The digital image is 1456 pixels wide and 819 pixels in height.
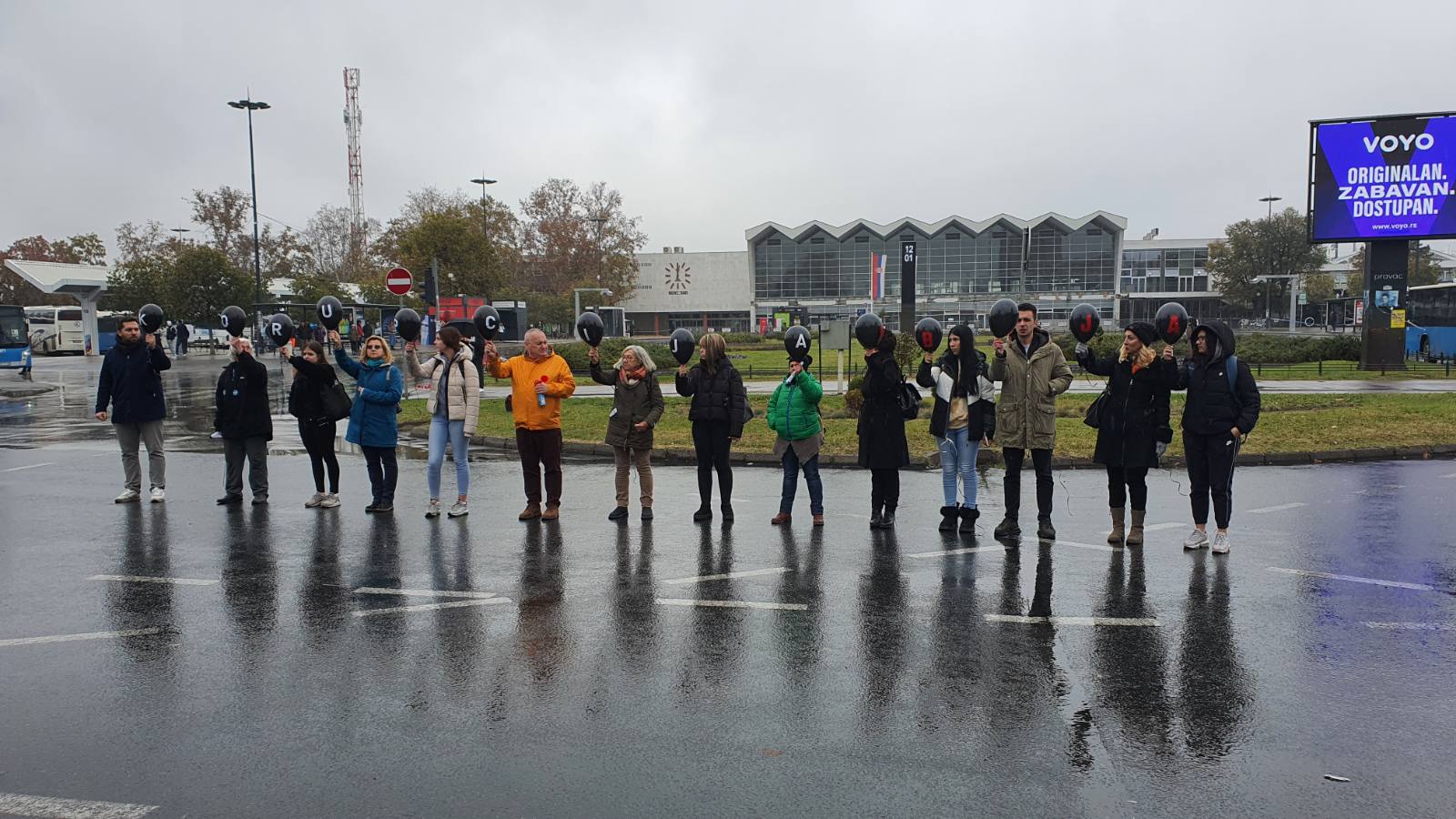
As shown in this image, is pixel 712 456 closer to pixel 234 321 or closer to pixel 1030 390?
pixel 1030 390

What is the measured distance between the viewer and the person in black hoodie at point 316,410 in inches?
380

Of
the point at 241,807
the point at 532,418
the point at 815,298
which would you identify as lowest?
the point at 241,807

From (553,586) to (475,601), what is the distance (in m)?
0.59

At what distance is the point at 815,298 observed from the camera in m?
94.9

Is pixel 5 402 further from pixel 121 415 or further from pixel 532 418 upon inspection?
pixel 532 418

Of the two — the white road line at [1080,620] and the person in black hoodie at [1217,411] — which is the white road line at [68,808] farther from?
the person in black hoodie at [1217,411]

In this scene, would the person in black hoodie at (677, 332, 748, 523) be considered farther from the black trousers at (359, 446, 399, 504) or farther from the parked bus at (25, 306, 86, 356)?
the parked bus at (25, 306, 86, 356)

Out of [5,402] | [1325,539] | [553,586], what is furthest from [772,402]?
[5,402]

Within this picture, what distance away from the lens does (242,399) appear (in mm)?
9812

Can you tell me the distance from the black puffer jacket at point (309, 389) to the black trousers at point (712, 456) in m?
3.63

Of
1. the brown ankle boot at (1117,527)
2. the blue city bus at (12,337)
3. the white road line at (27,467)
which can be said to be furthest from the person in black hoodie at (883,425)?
the blue city bus at (12,337)

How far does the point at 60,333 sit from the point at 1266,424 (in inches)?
2428

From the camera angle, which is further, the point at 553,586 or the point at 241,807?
the point at 553,586

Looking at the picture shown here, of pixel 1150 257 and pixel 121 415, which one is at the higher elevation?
pixel 1150 257
